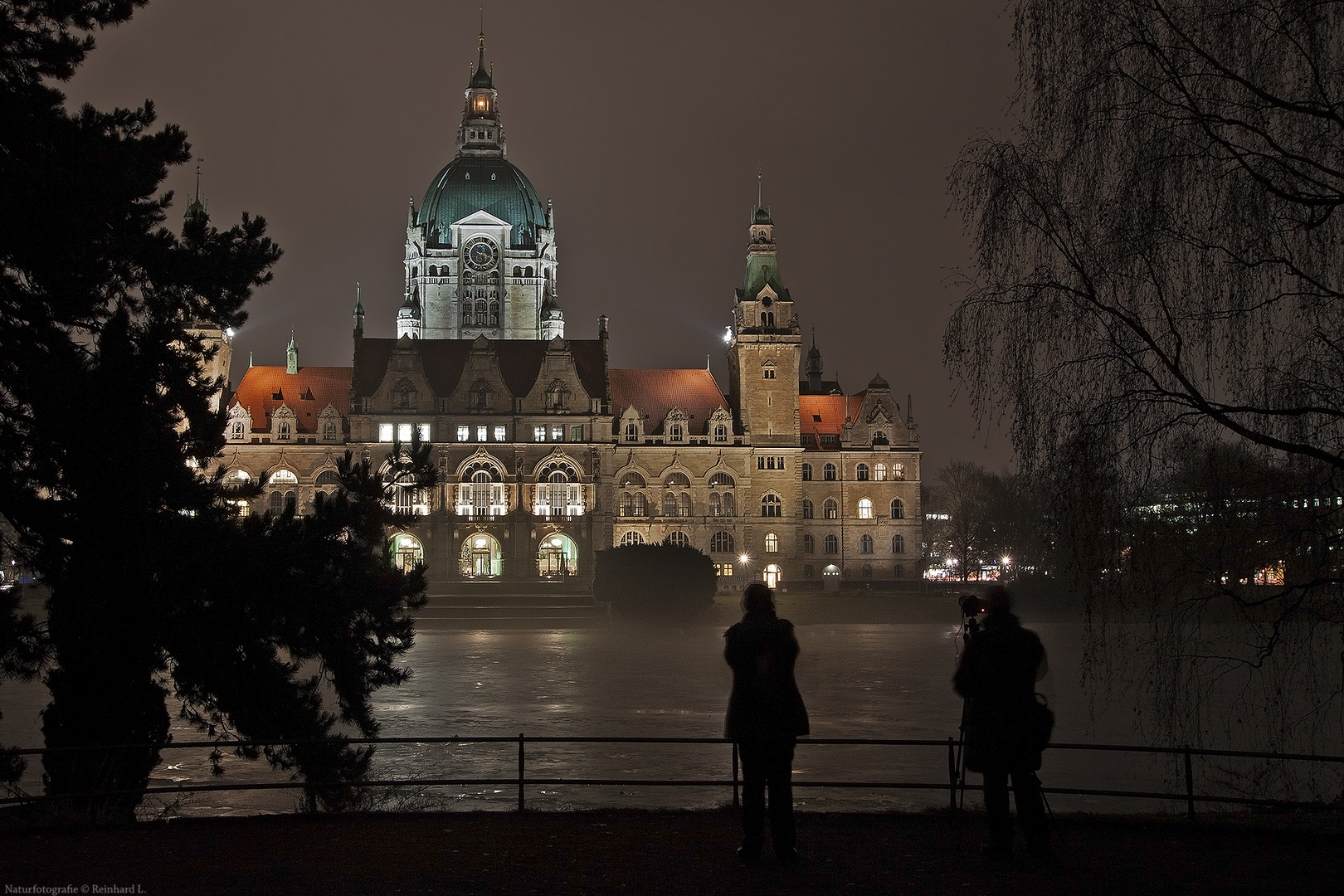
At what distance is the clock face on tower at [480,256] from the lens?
108 metres

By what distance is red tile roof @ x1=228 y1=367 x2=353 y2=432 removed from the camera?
87.0 metres

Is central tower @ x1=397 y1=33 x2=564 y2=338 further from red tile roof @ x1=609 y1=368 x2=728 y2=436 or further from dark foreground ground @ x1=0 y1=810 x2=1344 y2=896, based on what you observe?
dark foreground ground @ x1=0 y1=810 x2=1344 y2=896

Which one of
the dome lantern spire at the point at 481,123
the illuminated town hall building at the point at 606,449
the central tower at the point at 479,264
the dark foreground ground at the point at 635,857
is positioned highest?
the dome lantern spire at the point at 481,123

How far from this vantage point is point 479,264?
108438 mm

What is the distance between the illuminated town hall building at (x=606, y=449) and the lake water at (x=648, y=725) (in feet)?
102

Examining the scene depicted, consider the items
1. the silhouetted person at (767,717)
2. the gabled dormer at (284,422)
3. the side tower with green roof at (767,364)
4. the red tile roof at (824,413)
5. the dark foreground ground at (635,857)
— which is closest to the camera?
the dark foreground ground at (635,857)

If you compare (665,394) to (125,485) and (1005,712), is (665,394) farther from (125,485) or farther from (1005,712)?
(1005,712)

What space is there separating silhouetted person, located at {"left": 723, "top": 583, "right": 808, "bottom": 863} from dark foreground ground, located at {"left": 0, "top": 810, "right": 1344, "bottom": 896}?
0.40m

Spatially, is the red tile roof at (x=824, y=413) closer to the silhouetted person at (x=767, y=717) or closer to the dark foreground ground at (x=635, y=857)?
the dark foreground ground at (x=635, y=857)

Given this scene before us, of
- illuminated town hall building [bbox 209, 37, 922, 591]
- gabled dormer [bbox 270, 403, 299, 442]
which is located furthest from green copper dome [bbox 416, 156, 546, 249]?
gabled dormer [bbox 270, 403, 299, 442]

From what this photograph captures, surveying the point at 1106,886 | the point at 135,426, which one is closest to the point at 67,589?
the point at 135,426

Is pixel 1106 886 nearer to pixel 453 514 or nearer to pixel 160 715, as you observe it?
pixel 160 715

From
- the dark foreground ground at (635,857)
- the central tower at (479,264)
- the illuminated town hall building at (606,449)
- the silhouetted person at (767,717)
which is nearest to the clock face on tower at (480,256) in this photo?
the central tower at (479,264)

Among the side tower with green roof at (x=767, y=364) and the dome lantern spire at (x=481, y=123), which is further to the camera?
the dome lantern spire at (x=481, y=123)
